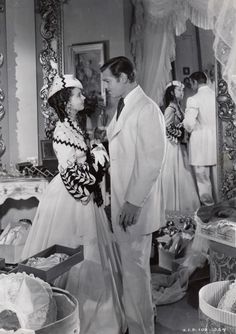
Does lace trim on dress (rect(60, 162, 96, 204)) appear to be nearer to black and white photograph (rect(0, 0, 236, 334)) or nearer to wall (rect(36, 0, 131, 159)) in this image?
black and white photograph (rect(0, 0, 236, 334))

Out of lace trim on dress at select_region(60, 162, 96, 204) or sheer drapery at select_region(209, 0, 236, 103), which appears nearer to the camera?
sheer drapery at select_region(209, 0, 236, 103)

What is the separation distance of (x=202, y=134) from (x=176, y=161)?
0.17 meters

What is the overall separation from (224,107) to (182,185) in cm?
39

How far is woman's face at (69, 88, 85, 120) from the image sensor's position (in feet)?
6.73

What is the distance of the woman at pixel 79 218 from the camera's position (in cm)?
203

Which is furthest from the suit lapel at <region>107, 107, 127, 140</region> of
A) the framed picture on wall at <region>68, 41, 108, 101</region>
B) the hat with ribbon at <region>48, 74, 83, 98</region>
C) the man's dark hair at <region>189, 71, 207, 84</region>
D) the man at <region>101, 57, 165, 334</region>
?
the man's dark hair at <region>189, 71, 207, 84</region>

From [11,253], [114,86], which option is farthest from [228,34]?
[11,253]

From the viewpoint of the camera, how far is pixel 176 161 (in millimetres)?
2057

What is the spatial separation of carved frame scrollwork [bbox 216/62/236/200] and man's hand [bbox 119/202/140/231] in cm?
40

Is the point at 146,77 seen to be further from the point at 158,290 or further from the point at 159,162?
the point at 158,290

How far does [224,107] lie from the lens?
2.08m

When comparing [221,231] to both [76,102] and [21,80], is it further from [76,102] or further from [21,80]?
[21,80]

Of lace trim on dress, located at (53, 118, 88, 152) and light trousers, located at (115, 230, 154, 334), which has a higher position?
lace trim on dress, located at (53, 118, 88, 152)

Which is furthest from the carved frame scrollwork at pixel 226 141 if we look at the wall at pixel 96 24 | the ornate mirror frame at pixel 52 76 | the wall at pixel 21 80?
the wall at pixel 21 80
